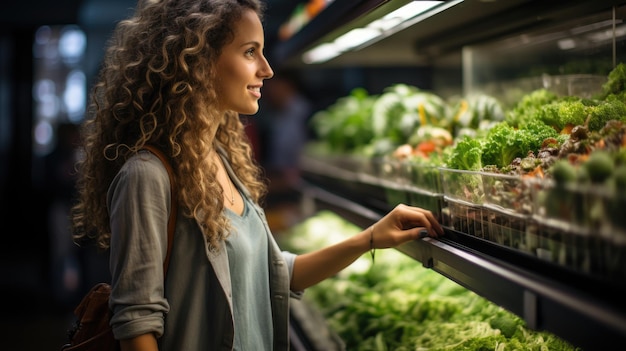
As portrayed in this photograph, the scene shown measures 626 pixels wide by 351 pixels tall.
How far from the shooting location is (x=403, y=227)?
1935 mm

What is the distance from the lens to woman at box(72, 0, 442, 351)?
66.1 inches

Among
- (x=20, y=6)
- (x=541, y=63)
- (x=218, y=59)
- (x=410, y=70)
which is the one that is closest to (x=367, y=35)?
A: (x=541, y=63)

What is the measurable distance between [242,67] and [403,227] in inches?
26.7

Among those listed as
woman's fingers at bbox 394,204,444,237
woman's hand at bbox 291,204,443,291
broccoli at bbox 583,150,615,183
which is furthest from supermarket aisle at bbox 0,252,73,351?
broccoli at bbox 583,150,615,183

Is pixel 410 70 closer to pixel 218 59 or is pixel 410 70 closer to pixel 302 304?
pixel 302 304

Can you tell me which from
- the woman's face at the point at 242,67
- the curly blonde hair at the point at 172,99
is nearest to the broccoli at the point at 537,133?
the woman's face at the point at 242,67

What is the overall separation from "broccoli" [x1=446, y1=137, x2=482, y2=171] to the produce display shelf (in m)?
0.19

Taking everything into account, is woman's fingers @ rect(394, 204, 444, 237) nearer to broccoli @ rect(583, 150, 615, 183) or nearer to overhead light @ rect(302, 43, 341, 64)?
broccoli @ rect(583, 150, 615, 183)

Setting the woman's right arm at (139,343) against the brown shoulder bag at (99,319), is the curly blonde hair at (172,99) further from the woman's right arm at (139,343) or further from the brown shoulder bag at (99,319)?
the woman's right arm at (139,343)

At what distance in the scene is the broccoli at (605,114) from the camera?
165cm

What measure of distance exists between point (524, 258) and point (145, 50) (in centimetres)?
118

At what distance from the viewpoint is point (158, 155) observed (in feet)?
5.79

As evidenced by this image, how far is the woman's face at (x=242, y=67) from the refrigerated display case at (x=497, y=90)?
1.45 ft

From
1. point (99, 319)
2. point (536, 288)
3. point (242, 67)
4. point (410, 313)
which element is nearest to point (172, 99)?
point (242, 67)
